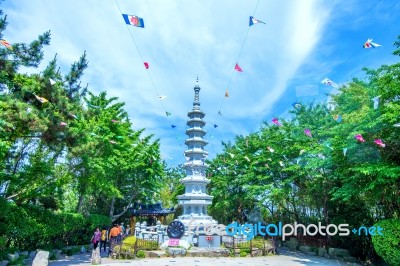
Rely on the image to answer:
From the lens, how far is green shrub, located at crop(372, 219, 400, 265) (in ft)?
39.2

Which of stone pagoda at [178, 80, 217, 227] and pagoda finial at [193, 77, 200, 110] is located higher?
pagoda finial at [193, 77, 200, 110]

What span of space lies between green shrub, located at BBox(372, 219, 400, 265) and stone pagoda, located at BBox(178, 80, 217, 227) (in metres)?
13.7

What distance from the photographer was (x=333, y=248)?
60.0 feet

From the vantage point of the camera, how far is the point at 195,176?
26.3 m

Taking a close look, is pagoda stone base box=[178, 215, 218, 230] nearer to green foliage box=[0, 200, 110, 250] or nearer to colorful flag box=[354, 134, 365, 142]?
green foliage box=[0, 200, 110, 250]

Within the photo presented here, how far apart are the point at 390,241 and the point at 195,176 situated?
1639 cm


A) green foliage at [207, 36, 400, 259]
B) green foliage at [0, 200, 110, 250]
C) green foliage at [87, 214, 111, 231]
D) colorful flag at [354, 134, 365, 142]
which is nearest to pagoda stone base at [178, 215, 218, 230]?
green foliage at [207, 36, 400, 259]

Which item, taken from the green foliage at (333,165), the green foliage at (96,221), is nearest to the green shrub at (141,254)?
the green foliage at (96,221)

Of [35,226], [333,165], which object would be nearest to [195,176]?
[333,165]

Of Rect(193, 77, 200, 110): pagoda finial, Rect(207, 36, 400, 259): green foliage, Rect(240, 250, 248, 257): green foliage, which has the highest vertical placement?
Rect(193, 77, 200, 110): pagoda finial

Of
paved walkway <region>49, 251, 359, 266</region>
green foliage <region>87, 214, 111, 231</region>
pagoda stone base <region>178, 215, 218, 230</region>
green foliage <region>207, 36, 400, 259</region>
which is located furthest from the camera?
pagoda stone base <region>178, 215, 218, 230</region>

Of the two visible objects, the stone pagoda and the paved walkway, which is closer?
the paved walkway

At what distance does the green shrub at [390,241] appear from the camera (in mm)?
11961

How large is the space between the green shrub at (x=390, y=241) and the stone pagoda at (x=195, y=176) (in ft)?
45.0
